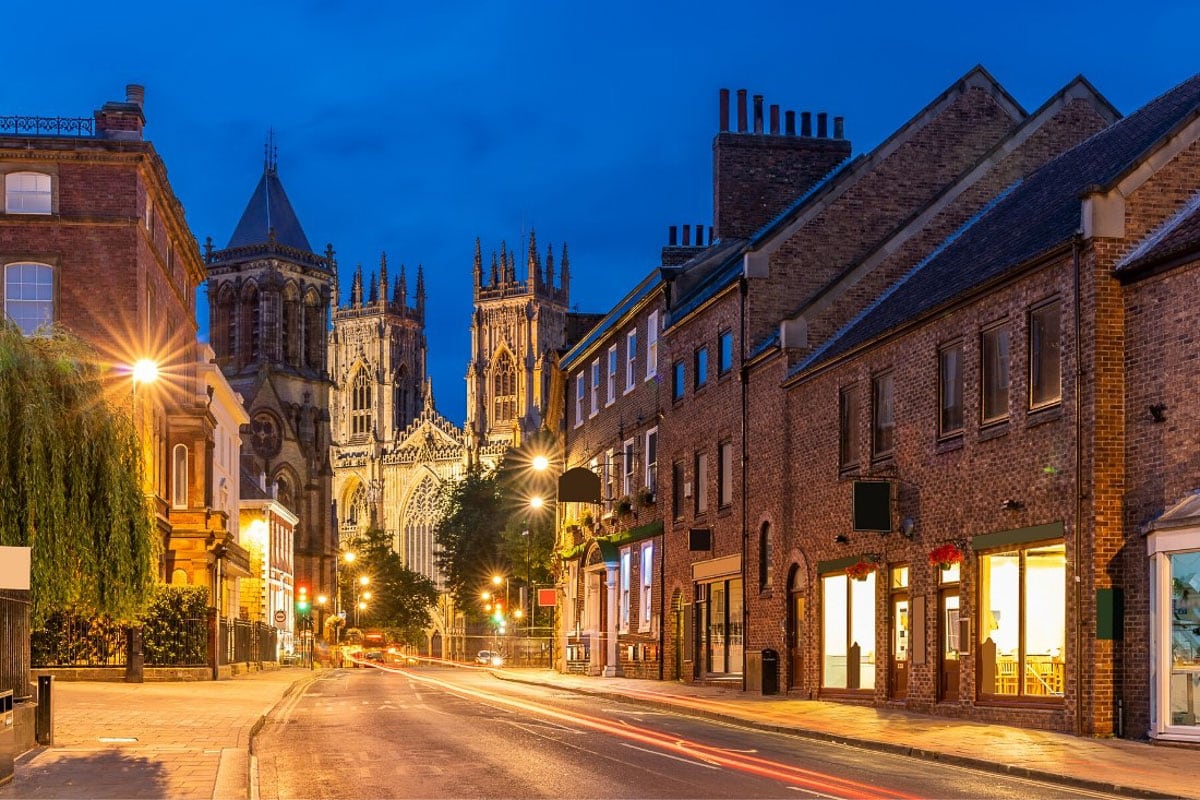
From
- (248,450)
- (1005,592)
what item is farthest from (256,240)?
(1005,592)

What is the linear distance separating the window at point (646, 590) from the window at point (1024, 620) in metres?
20.9

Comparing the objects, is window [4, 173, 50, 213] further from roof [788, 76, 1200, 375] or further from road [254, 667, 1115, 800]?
road [254, 667, 1115, 800]

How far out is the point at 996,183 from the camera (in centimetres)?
3456

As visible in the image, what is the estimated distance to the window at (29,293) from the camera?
1756 inches

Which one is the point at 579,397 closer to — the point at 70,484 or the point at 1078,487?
the point at 1078,487

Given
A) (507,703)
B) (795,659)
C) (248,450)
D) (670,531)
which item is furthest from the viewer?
(248,450)

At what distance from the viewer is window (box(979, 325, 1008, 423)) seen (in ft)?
81.8

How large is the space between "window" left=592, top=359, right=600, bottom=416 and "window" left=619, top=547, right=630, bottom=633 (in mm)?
5098

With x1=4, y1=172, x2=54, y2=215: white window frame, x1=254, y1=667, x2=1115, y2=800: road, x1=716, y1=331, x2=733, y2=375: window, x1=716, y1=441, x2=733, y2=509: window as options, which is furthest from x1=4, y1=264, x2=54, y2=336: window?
x1=254, y1=667, x2=1115, y2=800: road

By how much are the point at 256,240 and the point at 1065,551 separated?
362 ft

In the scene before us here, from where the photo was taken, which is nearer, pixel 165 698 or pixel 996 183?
pixel 165 698

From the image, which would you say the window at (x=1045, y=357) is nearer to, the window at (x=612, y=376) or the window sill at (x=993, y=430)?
the window sill at (x=993, y=430)

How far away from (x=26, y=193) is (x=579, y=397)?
18.0m

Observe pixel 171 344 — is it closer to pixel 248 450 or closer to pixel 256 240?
pixel 248 450
